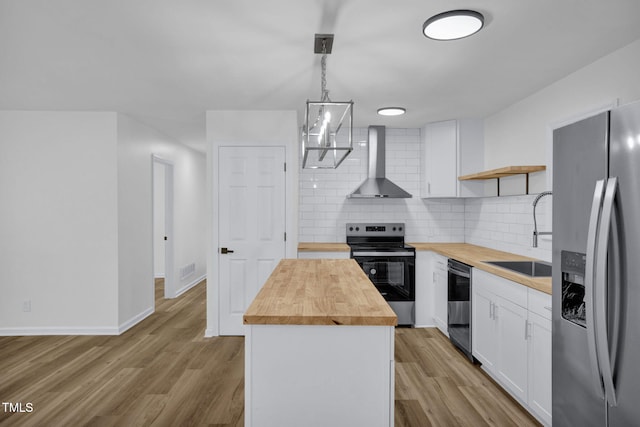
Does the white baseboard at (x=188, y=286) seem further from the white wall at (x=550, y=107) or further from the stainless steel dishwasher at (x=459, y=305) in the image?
the white wall at (x=550, y=107)

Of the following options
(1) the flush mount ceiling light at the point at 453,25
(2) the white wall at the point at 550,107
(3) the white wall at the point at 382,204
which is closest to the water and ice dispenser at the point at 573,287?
(1) the flush mount ceiling light at the point at 453,25

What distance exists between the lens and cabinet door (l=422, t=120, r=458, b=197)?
4.26 meters

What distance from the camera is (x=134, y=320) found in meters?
4.25

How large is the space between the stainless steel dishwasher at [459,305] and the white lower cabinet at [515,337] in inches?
4.3

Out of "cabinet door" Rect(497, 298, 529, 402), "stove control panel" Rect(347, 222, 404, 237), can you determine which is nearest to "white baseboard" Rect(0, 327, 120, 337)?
"stove control panel" Rect(347, 222, 404, 237)

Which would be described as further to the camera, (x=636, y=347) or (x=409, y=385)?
(x=409, y=385)

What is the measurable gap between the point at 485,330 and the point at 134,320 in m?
3.80

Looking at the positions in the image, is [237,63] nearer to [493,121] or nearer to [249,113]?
[249,113]

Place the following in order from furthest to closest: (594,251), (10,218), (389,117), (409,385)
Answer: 1. (389,117)
2. (10,218)
3. (409,385)
4. (594,251)

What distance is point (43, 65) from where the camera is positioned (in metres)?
2.66

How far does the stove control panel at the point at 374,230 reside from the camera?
464cm

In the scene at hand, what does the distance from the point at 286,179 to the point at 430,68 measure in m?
1.85

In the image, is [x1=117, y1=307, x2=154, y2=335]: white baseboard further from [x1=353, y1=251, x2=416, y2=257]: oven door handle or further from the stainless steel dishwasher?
the stainless steel dishwasher

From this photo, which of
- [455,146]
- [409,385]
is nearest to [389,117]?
[455,146]
